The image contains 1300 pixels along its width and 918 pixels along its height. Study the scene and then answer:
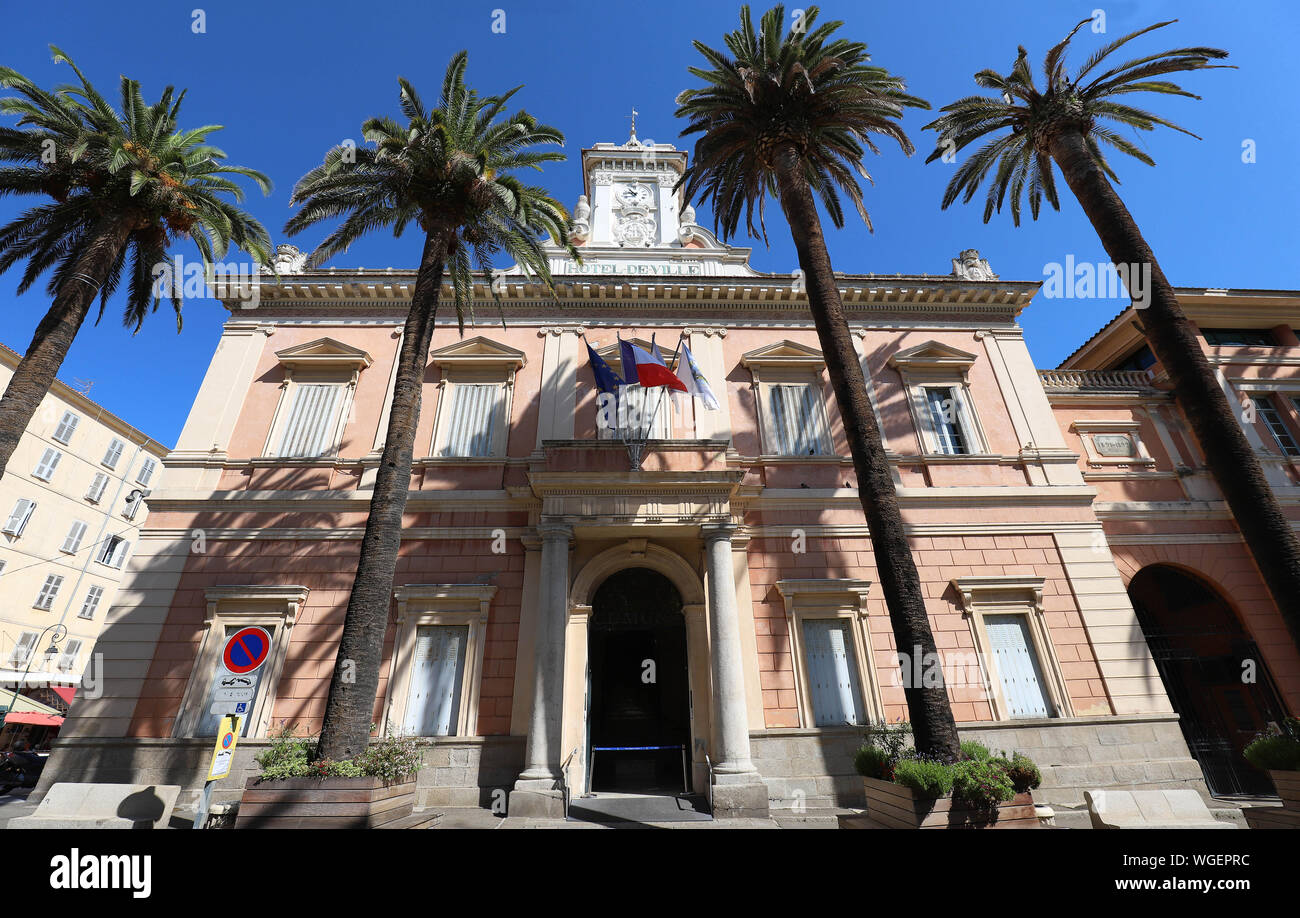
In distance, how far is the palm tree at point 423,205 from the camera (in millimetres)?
10023

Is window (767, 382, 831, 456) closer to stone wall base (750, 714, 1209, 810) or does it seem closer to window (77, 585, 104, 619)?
stone wall base (750, 714, 1209, 810)

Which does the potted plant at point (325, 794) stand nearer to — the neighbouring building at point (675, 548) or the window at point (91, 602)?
the neighbouring building at point (675, 548)

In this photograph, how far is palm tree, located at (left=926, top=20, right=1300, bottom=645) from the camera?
9.33 m

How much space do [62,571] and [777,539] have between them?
108ft

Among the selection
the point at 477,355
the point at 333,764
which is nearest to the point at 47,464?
the point at 477,355

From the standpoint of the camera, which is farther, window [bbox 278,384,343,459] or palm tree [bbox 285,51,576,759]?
window [bbox 278,384,343,459]

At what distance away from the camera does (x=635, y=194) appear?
18078 mm

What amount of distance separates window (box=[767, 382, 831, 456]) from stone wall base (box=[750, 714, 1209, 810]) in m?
6.20

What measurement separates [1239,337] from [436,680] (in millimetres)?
24282

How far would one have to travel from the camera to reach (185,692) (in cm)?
1138

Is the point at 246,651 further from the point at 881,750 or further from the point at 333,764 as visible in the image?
the point at 881,750

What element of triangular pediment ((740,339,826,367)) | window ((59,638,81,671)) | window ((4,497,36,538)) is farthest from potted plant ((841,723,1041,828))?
window ((59,638,81,671))
